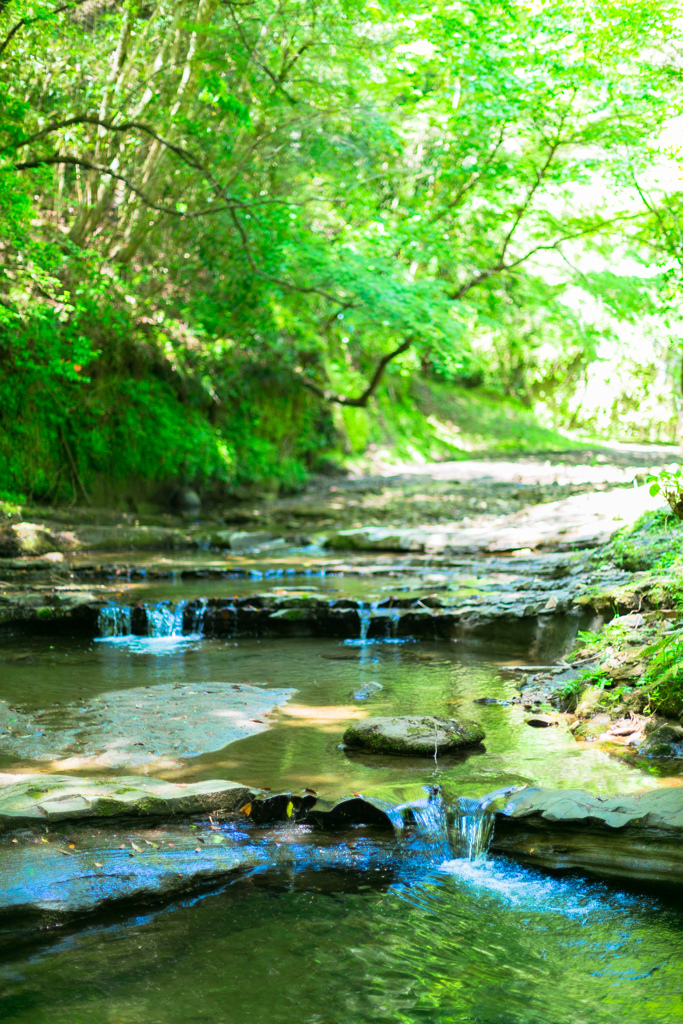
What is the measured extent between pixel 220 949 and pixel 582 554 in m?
6.33

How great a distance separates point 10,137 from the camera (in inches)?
339

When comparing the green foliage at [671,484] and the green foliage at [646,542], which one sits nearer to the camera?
the green foliage at [671,484]

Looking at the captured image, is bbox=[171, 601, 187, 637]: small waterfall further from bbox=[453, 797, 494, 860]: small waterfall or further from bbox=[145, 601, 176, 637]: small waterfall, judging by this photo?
bbox=[453, 797, 494, 860]: small waterfall

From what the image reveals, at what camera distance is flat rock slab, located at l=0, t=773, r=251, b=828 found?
141 inches

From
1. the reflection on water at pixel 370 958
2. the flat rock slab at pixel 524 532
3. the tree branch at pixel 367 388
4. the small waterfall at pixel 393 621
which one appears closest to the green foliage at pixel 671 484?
the reflection on water at pixel 370 958

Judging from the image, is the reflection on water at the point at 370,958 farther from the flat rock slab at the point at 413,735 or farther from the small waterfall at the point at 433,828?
the flat rock slab at the point at 413,735

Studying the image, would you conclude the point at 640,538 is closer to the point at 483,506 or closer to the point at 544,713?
the point at 544,713

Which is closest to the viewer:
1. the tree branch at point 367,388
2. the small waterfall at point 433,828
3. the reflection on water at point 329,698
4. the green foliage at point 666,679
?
the small waterfall at point 433,828

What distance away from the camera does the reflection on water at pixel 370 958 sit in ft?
8.64

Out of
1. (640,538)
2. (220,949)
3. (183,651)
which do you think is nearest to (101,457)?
(183,651)

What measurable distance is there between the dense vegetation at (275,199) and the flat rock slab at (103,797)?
194 inches

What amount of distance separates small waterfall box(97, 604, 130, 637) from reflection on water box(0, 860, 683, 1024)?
4869 mm

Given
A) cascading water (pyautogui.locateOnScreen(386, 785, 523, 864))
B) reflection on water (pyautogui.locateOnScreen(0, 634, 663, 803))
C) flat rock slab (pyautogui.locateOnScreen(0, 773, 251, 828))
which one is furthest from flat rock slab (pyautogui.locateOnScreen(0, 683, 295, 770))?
cascading water (pyautogui.locateOnScreen(386, 785, 523, 864))

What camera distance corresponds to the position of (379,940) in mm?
3061
